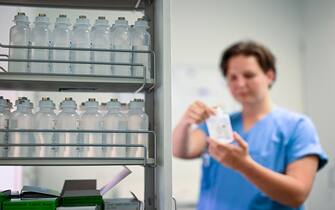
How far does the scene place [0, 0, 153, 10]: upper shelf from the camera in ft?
4.67

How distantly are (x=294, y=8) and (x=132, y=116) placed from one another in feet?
6.56

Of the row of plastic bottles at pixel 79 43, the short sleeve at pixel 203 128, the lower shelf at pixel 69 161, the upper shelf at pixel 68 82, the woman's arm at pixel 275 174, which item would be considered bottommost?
the woman's arm at pixel 275 174

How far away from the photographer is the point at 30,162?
1149mm

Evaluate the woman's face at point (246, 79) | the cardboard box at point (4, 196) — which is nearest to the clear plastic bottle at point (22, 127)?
the cardboard box at point (4, 196)

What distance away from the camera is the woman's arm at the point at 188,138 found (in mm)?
2396

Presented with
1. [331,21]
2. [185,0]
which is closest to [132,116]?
[185,0]

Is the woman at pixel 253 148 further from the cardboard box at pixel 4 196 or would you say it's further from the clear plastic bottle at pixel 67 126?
the cardboard box at pixel 4 196

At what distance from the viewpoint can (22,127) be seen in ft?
4.06

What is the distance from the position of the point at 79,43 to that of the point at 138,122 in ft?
1.13

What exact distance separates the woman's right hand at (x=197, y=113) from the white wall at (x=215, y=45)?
12 cm

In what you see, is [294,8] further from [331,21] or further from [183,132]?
[183,132]

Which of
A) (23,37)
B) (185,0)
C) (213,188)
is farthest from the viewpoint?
(185,0)

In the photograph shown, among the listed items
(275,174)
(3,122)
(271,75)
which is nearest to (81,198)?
(3,122)

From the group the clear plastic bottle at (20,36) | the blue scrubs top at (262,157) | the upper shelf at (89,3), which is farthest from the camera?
the blue scrubs top at (262,157)
